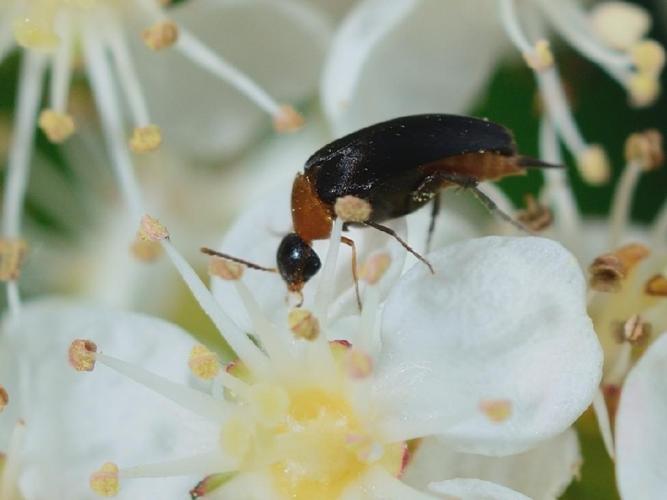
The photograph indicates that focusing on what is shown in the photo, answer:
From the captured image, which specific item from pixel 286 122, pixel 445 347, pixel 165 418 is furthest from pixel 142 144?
pixel 445 347

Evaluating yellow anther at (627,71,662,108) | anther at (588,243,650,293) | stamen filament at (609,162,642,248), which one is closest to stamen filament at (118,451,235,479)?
anther at (588,243,650,293)

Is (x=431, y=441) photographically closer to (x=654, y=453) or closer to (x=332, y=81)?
(x=654, y=453)

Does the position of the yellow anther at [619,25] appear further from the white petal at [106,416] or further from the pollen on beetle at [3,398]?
the pollen on beetle at [3,398]

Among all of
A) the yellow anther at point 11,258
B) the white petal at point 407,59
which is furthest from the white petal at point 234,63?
the yellow anther at point 11,258

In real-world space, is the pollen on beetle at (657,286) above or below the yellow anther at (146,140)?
below

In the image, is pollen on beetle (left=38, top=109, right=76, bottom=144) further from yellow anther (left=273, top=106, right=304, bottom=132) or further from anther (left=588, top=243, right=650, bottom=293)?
anther (left=588, top=243, right=650, bottom=293)
